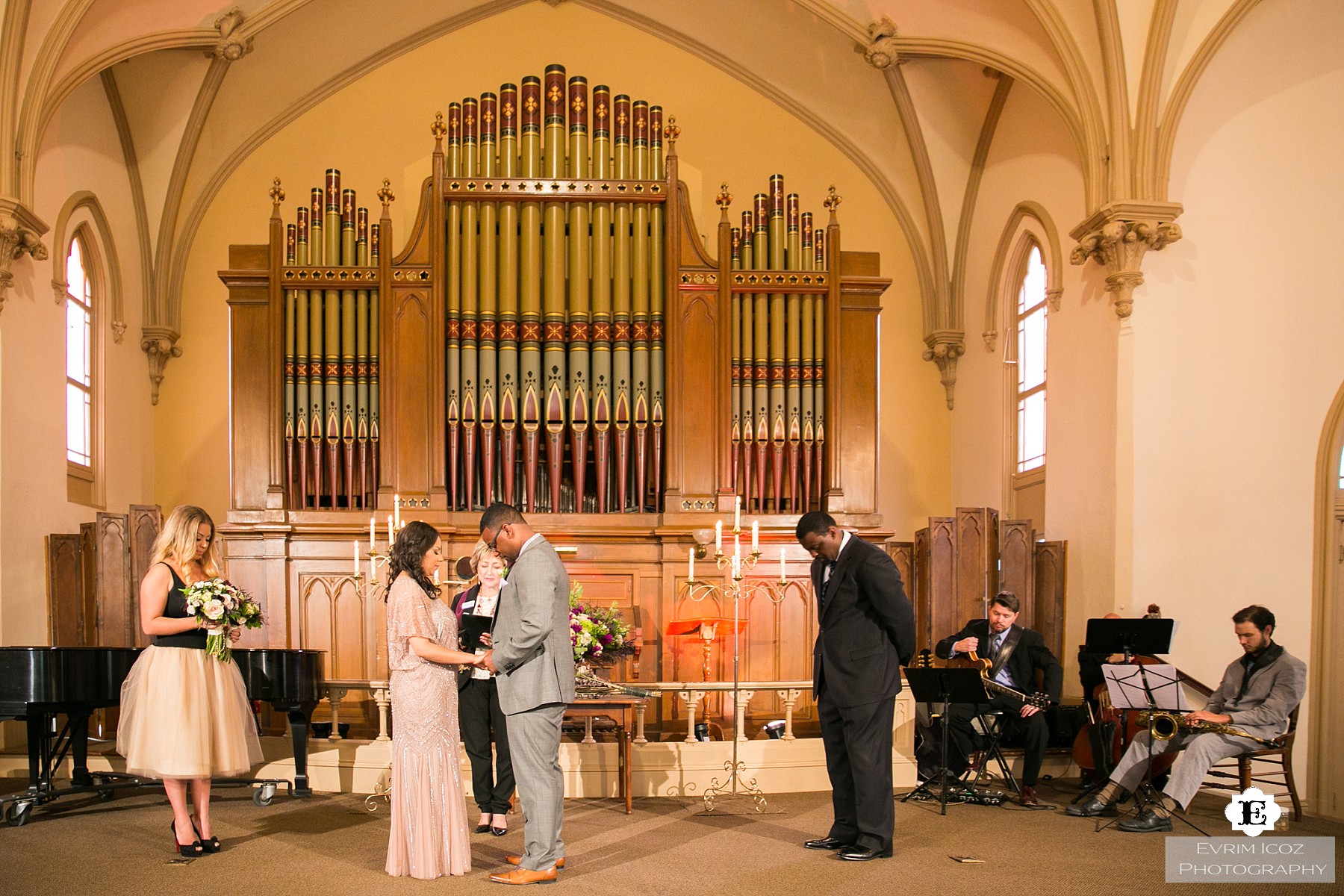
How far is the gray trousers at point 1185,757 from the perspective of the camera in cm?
749

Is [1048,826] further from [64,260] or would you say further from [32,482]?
[64,260]

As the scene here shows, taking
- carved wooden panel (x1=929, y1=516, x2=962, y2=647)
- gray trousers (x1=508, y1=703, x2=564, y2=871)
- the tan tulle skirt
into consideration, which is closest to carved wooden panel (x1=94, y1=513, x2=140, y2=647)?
the tan tulle skirt

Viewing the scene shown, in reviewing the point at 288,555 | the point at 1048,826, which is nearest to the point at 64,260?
the point at 288,555

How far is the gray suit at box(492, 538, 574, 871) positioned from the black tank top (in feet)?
5.35

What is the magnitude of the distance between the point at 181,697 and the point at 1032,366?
Answer: 30.3 ft

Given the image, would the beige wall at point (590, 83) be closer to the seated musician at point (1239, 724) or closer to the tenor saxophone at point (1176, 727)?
the seated musician at point (1239, 724)

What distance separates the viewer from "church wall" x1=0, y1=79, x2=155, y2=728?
10586 mm

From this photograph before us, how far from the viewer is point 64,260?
12141 mm

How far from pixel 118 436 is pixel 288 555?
12.1ft

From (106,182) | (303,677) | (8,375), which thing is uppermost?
(106,182)

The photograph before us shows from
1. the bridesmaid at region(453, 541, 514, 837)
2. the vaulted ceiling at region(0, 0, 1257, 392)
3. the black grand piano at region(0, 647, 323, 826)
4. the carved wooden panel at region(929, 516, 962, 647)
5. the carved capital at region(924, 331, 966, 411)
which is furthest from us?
the carved capital at region(924, 331, 966, 411)

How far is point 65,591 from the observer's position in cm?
1081

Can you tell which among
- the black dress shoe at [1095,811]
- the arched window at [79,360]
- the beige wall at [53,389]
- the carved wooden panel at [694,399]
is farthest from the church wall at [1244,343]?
the arched window at [79,360]

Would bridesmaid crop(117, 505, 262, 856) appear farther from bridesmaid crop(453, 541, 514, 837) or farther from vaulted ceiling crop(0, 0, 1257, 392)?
vaulted ceiling crop(0, 0, 1257, 392)
